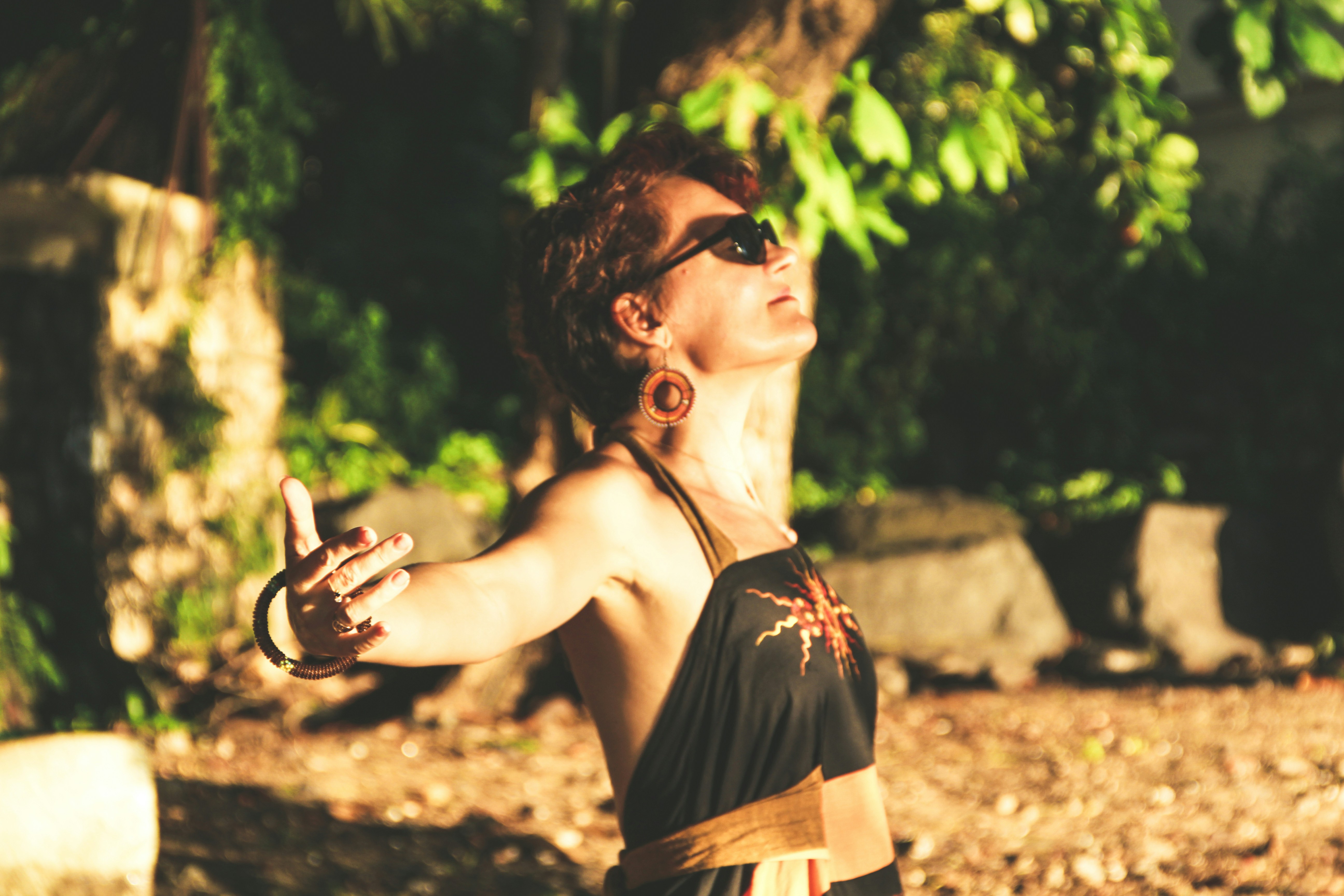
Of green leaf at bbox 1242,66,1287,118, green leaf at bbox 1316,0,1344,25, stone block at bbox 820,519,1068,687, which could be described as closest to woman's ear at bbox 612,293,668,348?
green leaf at bbox 1242,66,1287,118

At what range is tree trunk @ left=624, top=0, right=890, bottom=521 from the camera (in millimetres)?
4117

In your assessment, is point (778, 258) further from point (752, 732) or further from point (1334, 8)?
point (1334, 8)

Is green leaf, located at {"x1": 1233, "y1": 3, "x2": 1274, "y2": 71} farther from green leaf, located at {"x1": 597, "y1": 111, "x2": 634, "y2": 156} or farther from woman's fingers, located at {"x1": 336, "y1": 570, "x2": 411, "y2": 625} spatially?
woman's fingers, located at {"x1": 336, "y1": 570, "x2": 411, "y2": 625}

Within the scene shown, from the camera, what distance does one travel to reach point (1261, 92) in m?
3.44

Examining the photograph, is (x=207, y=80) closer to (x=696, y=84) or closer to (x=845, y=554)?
(x=696, y=84)

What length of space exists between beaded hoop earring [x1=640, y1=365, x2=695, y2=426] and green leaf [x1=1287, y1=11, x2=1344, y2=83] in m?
2.40

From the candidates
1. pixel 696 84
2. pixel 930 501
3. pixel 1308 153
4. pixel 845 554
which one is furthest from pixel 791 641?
pixel 1308 153

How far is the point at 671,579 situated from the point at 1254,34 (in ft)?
8.91

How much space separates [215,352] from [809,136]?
331 cm

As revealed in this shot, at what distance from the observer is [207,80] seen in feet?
16.8

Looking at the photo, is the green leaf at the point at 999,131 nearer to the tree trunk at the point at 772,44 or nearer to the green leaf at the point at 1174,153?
the tree trunk at the point at 772,44

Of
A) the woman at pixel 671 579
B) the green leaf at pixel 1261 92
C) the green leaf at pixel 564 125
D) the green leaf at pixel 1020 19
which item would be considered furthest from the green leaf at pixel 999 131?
the woman at pixel 671 579

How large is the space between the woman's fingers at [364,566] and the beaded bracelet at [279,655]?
106 millimetres

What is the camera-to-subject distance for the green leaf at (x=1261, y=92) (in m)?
3.39
